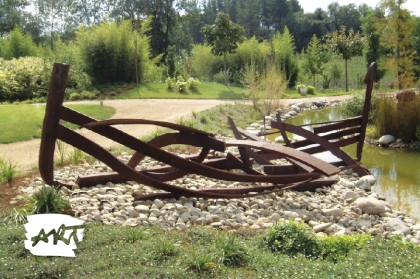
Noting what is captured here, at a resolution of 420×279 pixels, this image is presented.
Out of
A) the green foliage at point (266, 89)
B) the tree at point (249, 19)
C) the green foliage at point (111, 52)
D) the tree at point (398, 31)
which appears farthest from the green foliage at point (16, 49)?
the tree at point (249, 19)

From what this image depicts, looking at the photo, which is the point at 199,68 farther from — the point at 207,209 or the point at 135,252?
the point at 135,252

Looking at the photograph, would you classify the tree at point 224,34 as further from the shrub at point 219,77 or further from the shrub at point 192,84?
the shrub at point 192,84

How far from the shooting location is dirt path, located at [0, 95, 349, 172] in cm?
815

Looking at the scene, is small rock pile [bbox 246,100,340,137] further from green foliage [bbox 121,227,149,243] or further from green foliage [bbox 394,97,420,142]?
green foliage [bbox 121,227,149,243]

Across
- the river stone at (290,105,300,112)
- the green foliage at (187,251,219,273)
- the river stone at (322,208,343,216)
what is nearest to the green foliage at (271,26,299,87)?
the river stone at (290,105,300,112)

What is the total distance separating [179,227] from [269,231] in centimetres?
95

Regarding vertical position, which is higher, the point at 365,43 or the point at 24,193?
the point at 365,43

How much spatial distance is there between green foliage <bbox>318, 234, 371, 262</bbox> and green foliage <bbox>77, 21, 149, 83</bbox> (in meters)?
16.7

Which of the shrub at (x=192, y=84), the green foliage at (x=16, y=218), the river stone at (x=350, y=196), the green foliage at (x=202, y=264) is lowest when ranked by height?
the river stone at (x=350, y=196)

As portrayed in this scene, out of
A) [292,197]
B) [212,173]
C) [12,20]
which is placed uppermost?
[12,20]

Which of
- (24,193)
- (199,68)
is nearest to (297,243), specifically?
(24,193)

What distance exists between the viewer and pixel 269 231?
4.04 m

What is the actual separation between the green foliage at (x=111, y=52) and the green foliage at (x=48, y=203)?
51.3 feet

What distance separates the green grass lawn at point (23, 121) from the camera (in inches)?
393
